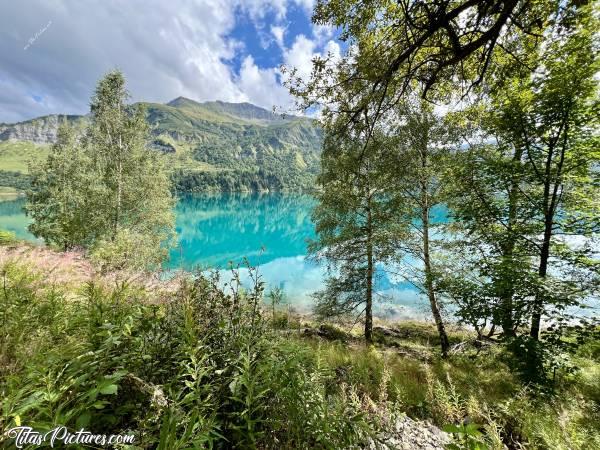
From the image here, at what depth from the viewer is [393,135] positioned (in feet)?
33.8

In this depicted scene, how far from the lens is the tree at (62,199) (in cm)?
1948

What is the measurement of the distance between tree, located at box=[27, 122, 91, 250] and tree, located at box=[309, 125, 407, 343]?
17.4 metres

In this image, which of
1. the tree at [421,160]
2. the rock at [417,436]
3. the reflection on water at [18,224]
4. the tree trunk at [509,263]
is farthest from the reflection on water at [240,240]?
the rock at [417,436]

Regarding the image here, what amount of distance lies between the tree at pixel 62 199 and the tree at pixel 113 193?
6 cm

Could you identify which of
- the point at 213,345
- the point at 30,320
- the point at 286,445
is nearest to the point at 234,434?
the point at 286,445

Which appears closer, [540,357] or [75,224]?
[540,357]

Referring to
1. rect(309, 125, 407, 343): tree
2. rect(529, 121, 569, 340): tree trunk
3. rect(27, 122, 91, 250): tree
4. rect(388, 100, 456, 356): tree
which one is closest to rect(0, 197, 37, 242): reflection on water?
rect(27, 122, 91, 250): tree

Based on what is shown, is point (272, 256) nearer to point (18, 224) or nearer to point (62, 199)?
point (62, 199)

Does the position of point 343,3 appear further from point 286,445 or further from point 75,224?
point 75,224

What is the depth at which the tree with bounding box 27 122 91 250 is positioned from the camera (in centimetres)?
1948

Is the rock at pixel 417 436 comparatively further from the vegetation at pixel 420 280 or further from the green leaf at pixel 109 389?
the green leaf at pixel 109 389

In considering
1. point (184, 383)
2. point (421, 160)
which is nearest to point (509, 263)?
point (421, 160)

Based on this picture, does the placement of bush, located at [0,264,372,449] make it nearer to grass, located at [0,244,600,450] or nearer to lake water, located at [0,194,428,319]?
grass, located at [0,244,600,450]

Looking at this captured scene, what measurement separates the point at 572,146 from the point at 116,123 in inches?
922
